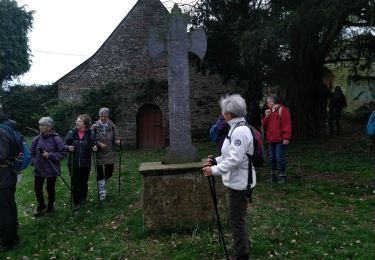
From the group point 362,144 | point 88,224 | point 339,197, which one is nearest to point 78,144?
point 88,224

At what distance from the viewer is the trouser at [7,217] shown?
6.00 metres

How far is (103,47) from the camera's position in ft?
69.7

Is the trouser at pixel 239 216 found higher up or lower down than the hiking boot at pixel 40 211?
higher up

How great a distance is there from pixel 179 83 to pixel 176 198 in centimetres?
169

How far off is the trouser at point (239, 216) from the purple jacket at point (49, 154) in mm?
3977

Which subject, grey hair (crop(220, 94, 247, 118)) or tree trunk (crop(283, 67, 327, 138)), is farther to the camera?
tree trunk (crop(283, 67, 327, 138))

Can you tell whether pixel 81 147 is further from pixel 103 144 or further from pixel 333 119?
pixel 333 119

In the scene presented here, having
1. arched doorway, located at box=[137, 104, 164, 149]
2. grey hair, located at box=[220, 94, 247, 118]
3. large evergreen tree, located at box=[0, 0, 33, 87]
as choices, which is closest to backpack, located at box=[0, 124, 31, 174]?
grey hair, located at box=[220, 94, 247, 118]

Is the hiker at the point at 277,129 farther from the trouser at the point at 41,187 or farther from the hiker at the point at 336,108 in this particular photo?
the hiker at the point at 336,108

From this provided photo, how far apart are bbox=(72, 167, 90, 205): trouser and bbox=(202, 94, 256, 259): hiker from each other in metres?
4.09

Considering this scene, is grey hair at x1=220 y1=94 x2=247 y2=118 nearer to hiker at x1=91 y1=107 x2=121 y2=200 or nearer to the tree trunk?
hiker at x1=91 y1=107 x2=121 y2=200

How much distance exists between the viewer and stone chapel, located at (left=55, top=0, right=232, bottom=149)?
2125 centimetres

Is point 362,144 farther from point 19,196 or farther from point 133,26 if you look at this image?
point 133,26

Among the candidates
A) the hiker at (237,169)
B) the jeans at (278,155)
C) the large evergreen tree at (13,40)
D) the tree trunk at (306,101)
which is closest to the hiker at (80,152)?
the jeans at (278,155)
